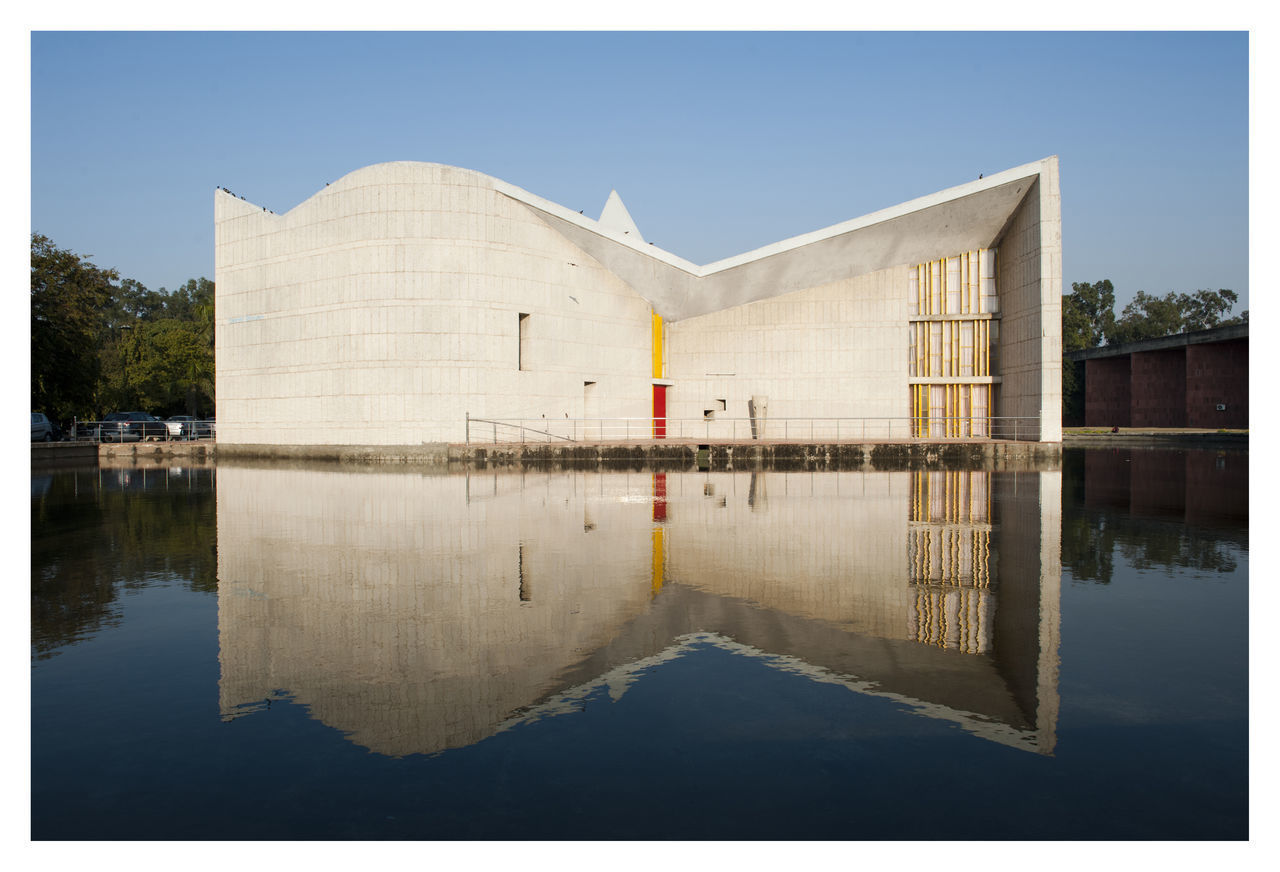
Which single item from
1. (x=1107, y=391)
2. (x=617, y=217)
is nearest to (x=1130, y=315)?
(x=1107, y=391)

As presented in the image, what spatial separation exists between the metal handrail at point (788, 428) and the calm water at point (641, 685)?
22534 millimetres

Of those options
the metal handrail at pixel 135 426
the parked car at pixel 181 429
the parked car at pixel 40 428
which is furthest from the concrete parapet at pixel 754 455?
the parked car at pixel 40 428

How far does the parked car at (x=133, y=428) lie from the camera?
1641 inches

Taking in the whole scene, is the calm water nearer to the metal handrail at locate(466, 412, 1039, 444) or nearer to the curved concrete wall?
the curved concrete wall

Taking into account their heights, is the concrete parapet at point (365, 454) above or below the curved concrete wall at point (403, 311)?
below

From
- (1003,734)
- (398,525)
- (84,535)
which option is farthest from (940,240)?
(1003,734)

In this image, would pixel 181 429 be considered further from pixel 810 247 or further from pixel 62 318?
pixel 810 247

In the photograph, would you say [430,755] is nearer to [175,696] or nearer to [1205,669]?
[175,696]

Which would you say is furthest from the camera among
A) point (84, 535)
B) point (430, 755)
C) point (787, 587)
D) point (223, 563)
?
point (84, 535)

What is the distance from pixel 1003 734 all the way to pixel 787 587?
364cm

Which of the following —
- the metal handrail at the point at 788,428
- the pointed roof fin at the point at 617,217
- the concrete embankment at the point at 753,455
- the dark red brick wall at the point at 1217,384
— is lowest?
the concrete embankment at the point at 753,455

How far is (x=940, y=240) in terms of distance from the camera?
35156 mm

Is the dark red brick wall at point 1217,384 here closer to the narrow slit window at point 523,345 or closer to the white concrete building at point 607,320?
the white concrete building at point 607,320

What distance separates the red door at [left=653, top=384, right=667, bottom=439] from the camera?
38.2 m
